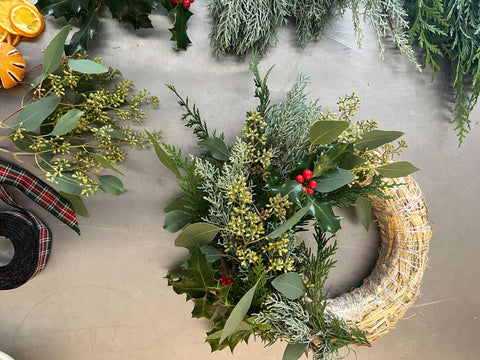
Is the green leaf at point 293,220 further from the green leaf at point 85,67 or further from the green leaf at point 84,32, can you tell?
the green leaf at point 84,32

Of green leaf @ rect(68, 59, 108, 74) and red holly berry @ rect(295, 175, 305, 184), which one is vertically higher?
green leaf @ rect(68, 59, 108, 74)

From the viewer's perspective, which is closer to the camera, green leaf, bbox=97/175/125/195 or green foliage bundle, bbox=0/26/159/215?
green foliage bundle, bbox=0/26/159/215

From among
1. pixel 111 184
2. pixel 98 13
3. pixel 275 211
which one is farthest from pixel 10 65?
pixel 275 211

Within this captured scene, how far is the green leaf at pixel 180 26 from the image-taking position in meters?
1.29

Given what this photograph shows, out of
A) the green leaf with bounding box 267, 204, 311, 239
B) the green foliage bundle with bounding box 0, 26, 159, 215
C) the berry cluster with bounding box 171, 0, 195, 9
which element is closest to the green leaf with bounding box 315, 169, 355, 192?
the green leaf with bounding box 267, 204, 311, 239

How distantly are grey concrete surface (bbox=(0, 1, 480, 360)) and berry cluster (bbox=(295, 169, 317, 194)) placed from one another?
0.44m

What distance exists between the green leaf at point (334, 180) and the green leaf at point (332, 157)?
0.06 ft

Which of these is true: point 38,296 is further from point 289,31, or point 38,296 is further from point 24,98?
point 289,31

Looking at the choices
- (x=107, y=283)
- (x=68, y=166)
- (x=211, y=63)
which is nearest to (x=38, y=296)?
(x=107, y=283)

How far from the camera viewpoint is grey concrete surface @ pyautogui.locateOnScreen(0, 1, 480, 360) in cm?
140

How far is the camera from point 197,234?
1.12 metres

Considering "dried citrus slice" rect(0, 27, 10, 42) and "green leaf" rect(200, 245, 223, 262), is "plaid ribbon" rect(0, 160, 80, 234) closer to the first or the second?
"dried citrus slice" rect(0, 27, 10, 42)

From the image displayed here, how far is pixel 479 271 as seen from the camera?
1.61 meters

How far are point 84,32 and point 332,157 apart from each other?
3.25 feet
